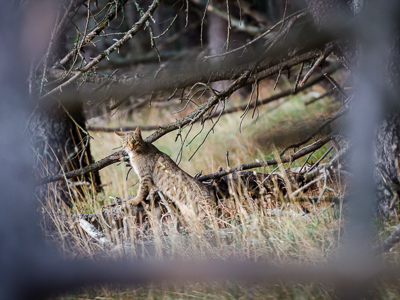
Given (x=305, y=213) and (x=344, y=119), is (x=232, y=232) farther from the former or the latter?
(x=344, y=119)

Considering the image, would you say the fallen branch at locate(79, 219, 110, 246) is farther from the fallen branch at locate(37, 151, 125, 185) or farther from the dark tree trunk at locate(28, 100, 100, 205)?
the dark tree trunk at locate(28, 100, 100, 205)

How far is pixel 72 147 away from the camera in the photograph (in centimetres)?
295

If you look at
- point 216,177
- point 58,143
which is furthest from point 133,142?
point 58,143

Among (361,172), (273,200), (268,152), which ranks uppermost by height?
(268,152)

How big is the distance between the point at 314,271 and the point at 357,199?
0.18 m

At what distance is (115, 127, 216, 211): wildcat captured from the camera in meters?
2.35

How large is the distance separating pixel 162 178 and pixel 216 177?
12.8 inches

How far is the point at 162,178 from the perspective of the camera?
249 centimetres

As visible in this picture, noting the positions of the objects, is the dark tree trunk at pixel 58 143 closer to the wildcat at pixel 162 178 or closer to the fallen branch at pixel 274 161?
the wildcat at pixel 162 178

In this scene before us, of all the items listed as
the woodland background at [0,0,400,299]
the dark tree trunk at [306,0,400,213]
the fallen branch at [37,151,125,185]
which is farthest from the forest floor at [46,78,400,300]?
the fallen branch at [37,151,125,185]

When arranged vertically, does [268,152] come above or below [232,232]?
above

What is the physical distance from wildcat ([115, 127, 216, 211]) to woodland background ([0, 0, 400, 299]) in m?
0.12

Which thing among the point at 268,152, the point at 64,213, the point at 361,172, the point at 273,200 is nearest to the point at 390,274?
the point at 361,172

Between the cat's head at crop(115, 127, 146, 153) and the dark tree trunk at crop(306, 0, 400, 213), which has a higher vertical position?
the cat's head at crop(115, 127, 146, 153)
